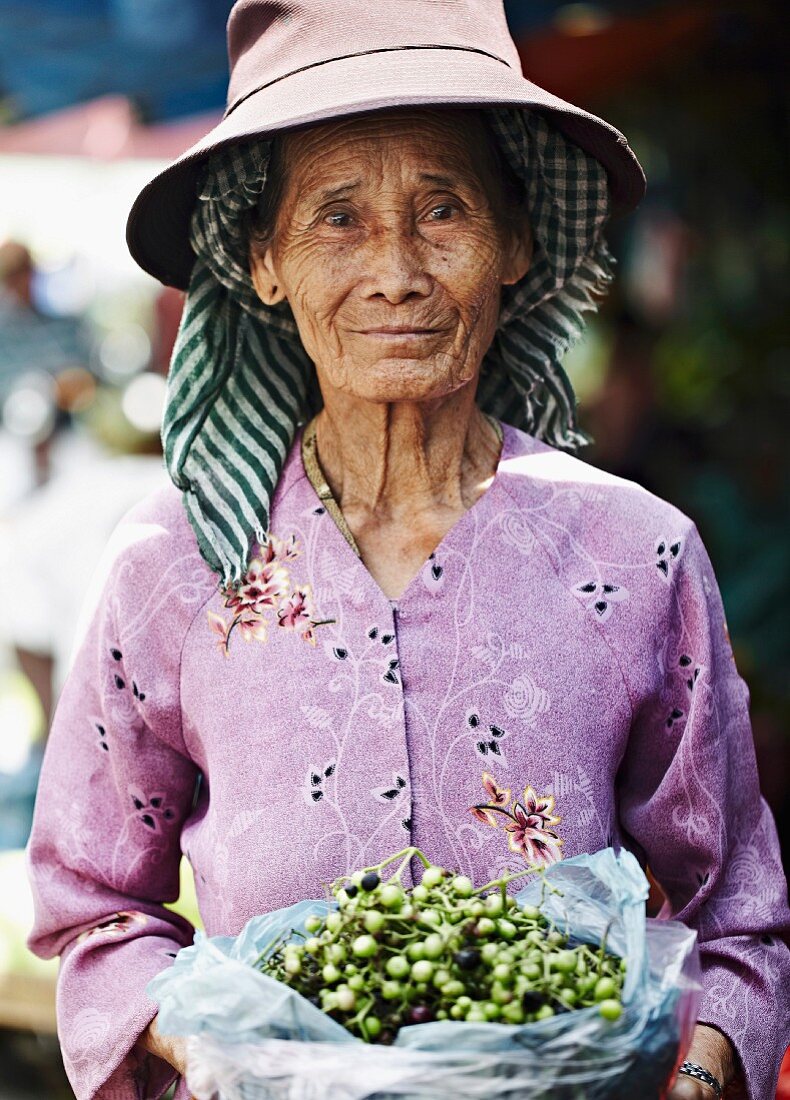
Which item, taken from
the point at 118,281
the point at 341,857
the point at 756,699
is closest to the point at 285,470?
the point at 341,857

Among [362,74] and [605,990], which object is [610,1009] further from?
[362,74]

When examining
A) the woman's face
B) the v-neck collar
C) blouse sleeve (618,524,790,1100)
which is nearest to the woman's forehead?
the woman's face

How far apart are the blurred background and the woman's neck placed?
1684 millimetres

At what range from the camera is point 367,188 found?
174 centimetres

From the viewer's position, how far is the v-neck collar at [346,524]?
180cm

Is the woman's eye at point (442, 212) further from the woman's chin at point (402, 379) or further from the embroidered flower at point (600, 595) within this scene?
the embroidered flower at point (600, 595)

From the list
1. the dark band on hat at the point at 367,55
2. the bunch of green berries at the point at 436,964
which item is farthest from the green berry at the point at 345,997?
the dark band on hat at the point at 367,55

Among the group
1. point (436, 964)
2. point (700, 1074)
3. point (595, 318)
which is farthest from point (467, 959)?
point (595, 318)

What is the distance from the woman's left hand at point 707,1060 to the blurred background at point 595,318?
1760mm

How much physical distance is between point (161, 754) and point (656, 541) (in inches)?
28.7

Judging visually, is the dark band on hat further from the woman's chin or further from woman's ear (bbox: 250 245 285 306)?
the woman's chin

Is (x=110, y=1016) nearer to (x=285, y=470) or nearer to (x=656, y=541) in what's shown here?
(x=285, y=470)

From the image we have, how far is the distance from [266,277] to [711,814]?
932 mm

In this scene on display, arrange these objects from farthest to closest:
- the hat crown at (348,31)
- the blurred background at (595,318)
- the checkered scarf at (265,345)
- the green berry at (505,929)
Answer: the blurred background at (595,318) → the checkered scarf at (265,345) → the hat crown at (348,31) → the green berry at (505,929)
